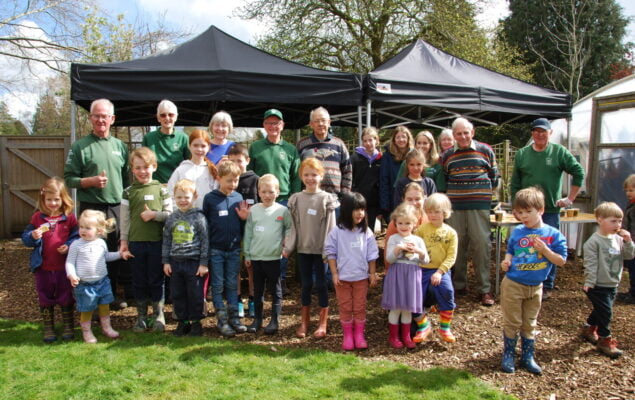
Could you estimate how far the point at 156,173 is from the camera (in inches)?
175

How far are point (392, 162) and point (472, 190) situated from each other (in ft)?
2.98

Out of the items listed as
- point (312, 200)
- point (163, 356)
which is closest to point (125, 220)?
point (163, 356)

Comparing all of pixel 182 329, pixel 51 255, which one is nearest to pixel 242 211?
pixel 182 329

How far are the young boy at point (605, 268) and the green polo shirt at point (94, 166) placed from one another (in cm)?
419

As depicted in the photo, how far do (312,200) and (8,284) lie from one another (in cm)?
464

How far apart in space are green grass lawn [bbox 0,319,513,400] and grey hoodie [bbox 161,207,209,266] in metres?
0.73

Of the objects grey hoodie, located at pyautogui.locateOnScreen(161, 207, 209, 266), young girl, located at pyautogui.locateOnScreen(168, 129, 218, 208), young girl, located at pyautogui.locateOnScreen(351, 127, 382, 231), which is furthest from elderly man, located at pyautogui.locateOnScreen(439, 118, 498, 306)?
grey hoodie, located at pyautogui.locateOnScreen(161, 207, 209, 266)

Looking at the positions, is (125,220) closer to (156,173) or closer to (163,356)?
(156,173)

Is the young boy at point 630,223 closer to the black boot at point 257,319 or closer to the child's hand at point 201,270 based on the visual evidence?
the black boot at point 257,319

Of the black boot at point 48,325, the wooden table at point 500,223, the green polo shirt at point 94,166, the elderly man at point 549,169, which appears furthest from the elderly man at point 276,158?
the elderly man at point 549,169

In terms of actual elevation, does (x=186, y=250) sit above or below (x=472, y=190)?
below

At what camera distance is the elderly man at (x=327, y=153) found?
177 inches

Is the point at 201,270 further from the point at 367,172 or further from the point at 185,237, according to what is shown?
the point at 367,172

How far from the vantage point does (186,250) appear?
3666mm
